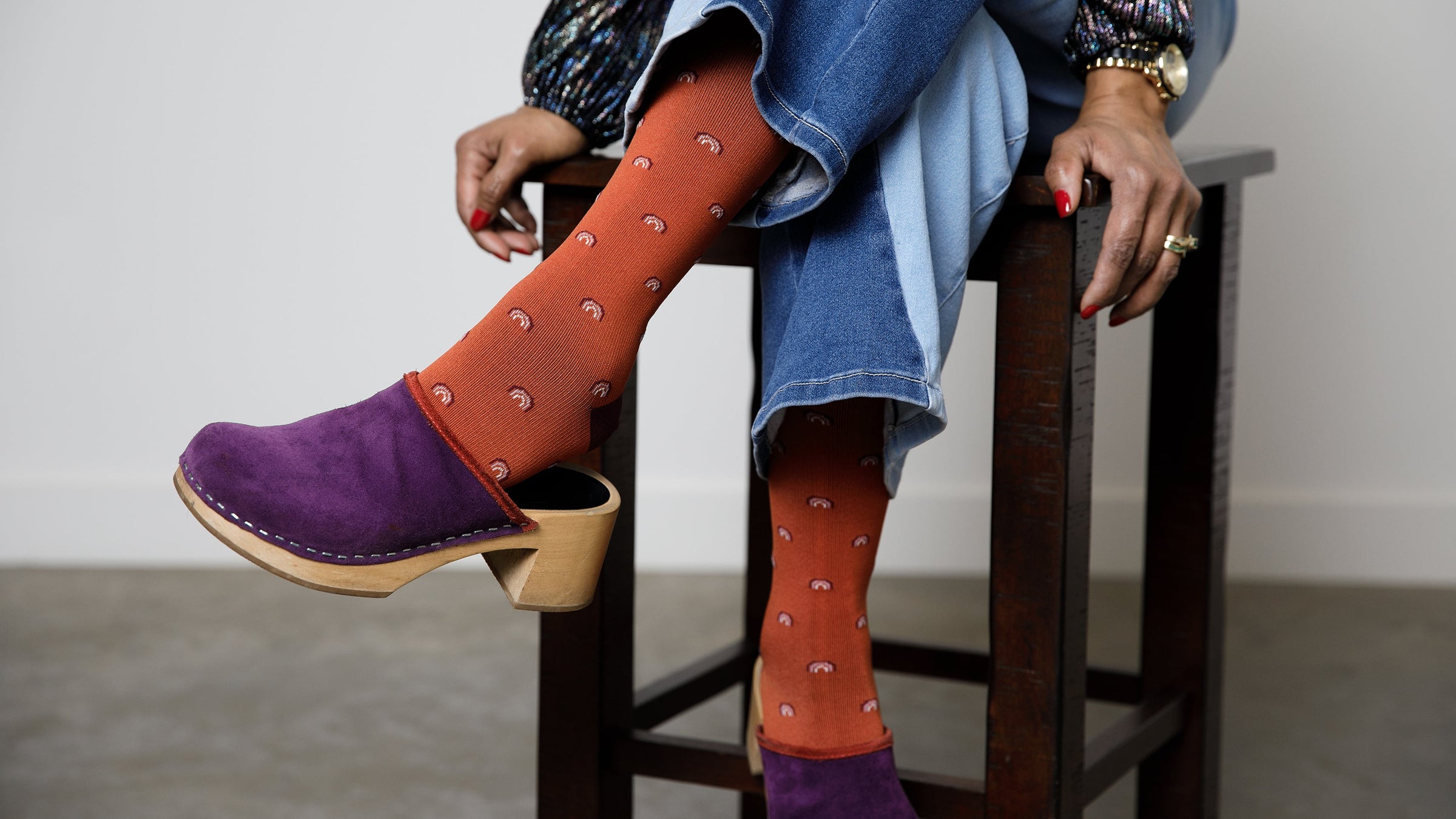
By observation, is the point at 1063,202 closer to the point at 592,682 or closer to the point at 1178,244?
the point at 1178,244

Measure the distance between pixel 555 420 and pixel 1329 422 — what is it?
139 centimetres

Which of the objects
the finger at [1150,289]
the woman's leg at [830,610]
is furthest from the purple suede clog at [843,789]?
the finger at [1150,289]

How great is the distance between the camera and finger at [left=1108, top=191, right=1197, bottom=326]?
2.31 feet

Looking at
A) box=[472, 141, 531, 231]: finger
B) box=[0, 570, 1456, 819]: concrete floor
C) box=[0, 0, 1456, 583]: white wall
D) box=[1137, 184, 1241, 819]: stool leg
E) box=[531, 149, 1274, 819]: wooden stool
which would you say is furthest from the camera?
box=[0, 0, 1456, 583]: white wall

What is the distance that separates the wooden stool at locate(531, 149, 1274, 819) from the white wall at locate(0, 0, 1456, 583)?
0.63 m

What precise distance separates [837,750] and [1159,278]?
306mm

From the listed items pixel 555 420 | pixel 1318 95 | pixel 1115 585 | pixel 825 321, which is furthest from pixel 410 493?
pixel 1318 95

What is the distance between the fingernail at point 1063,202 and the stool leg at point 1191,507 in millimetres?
339

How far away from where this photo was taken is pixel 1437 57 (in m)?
1.65

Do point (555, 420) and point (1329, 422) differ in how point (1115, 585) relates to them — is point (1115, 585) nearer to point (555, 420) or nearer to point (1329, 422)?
point (1329, 422)

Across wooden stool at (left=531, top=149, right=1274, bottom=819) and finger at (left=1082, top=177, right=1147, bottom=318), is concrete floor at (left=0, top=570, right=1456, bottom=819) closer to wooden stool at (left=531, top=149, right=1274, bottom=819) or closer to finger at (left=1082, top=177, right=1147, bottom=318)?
wooden stool at (left=531, top=149, right=1274, bottom=819)

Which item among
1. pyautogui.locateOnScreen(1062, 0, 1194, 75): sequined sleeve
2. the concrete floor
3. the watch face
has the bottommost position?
the concrete floor

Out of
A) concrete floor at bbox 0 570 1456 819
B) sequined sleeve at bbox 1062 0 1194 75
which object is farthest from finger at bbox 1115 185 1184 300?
concrete floor at bbox 0 570 1456 819

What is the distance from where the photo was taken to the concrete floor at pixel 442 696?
Answer: 111 centimetres
